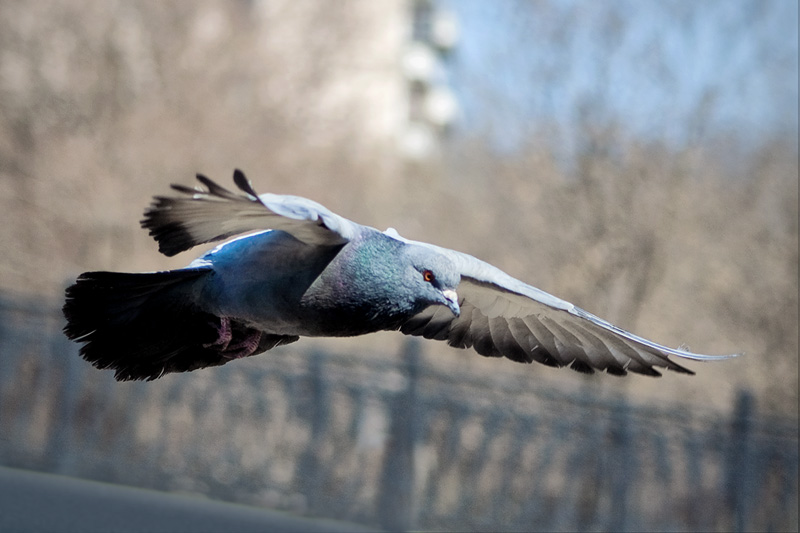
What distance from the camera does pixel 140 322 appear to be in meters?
3.69

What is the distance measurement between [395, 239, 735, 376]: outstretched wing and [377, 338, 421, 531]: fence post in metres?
4.74

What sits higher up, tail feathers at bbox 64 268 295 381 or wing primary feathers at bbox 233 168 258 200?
wing primary feathers at bbox 233 168 258 200

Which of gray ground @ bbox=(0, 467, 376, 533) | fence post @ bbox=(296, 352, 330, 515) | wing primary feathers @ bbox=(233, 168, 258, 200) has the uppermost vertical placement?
wing primary feathers @ bbox=(233, 168, 258, 200)

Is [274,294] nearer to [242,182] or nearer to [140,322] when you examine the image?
[140,322]

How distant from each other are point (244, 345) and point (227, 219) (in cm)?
99

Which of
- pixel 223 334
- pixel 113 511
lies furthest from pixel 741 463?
pixel 223 334

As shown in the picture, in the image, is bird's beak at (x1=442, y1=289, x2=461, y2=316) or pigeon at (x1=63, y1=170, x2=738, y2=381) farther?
bird's beak at (x1=442, y1=289, x2=461, y2=316)

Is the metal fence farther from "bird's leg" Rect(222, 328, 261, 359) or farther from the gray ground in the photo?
"bird's leg" Rect(222, 328, 261, 359)

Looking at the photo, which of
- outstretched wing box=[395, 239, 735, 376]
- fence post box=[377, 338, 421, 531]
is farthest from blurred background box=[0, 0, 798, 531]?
outstretched wing box=[395, 239, 735, 376]

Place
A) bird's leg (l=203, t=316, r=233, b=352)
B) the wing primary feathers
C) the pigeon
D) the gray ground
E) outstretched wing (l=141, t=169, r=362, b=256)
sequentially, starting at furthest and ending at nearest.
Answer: the gray ground → bird's leg (l=203, t=316, r=233, b=352) → the pigeon → outstretched wing (l=141, t=169, r=362, b=256) → the wing primary feathers

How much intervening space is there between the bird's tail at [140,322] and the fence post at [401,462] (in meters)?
5.43

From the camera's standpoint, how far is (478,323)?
454 centimetres

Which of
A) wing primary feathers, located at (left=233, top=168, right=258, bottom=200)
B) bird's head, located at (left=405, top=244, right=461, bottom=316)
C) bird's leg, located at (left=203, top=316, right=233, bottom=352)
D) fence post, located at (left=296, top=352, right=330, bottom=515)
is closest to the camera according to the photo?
wing primary feathers, located at (left=233, top=168, right=258, bottom=200)

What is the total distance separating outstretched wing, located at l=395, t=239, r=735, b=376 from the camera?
4199 millimetres
